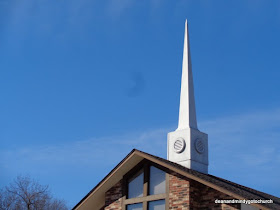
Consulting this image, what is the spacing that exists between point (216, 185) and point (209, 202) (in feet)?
4.10

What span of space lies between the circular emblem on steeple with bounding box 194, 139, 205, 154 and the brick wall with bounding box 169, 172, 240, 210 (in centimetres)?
395

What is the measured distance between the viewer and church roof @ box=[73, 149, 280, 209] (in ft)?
52.6

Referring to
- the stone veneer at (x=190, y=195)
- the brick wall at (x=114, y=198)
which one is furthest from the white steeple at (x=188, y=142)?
the stone veneer at (x=190, y=195)

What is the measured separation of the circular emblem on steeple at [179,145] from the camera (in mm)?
21141

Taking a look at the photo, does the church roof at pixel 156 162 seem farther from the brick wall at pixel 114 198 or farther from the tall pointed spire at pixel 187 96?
the tall pointed spire at pixel 187 96

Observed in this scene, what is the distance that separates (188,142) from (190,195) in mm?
4597

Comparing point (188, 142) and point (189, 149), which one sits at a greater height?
point (188, 142)

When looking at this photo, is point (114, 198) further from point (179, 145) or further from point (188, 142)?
point (188, 142)

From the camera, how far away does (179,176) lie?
57.1ft

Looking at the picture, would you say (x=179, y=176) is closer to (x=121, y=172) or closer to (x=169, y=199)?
(x=169, y=199)

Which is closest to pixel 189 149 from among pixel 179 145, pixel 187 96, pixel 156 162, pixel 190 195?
pixel 179 145

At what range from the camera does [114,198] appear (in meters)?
19.2

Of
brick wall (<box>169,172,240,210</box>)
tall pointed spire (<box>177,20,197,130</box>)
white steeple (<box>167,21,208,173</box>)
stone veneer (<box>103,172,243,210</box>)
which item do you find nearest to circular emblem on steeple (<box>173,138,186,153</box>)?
white steeple (<box>167,21,208,173</box>)

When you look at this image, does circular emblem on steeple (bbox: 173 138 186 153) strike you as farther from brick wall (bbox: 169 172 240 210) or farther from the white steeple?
brick wall (bbox: 169 172 240 210)
